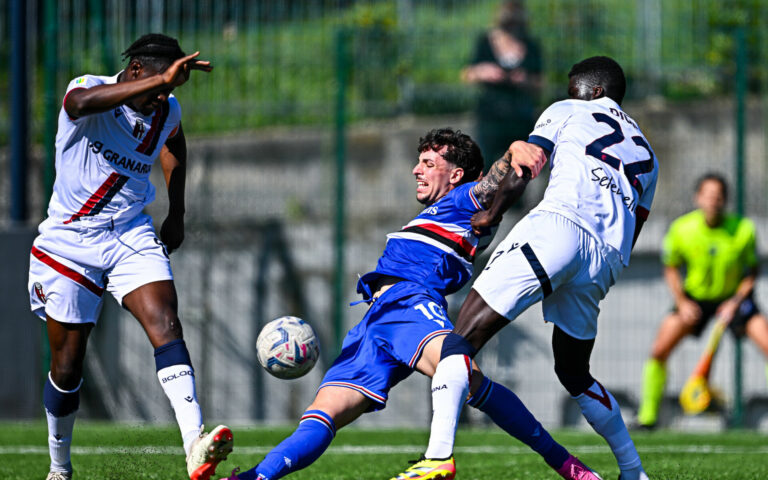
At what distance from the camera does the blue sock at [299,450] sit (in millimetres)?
4441

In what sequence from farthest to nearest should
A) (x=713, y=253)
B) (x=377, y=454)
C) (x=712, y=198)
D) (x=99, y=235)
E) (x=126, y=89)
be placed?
1. (x=713, y=253)
2. (x=712, y=198)
3. (x=377, y=454)
4. (x=99, y=235)
5. (x=126, y=89)

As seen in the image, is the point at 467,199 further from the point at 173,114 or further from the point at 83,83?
the point at 83,83

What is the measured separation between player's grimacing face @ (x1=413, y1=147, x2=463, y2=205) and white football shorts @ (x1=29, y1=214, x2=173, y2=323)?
4.21ft

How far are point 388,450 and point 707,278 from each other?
415 cm

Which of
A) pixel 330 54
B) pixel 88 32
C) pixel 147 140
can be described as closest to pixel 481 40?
pixel 330 54

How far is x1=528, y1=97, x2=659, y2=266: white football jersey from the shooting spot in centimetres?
484

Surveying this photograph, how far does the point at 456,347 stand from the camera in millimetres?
4605

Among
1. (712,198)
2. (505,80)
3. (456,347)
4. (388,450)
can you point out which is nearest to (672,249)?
(712,198)

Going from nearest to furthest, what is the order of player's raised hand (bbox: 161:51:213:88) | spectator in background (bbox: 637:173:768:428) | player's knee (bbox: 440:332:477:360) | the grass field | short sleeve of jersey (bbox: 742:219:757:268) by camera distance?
1. player's knee (bbox: 440:332:477:360)
2. player's raised hand (bbox: 161:51:213:88)
3. the grass field
4. spectator in background (bbox: 637:173:768:428)
5. short sleeve of jersey (bbox: 742:219:757:268)

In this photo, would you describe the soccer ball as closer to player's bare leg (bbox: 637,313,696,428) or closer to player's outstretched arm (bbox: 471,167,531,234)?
player's outstretched arm (bbox: 471,167,531,234)

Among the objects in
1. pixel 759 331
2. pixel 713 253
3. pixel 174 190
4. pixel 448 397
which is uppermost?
pixel 174 190

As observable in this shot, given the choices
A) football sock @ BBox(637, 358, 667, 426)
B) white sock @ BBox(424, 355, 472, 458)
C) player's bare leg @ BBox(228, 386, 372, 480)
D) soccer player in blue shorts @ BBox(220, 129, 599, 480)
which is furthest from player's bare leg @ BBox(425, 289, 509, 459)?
football sock @ BBox(637, 358, 667, 426)

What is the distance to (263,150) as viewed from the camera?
12.1 meters

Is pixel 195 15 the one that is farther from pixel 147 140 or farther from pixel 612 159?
pixel 612 159
